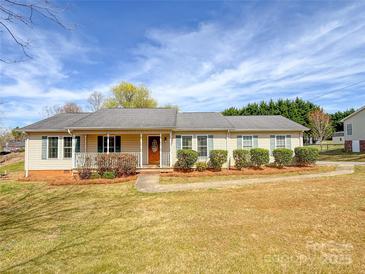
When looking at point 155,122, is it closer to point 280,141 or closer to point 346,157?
point 280,141

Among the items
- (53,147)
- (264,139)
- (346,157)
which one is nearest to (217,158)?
(264,139)

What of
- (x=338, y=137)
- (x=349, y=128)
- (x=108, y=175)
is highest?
(x=349, y=128)

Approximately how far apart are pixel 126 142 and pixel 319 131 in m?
29.0

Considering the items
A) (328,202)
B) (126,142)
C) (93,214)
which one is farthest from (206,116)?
(93,214)

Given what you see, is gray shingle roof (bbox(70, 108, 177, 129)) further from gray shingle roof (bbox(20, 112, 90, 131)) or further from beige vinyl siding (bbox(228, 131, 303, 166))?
beige vinyl siding (bbox(228, 131, 303, 166))

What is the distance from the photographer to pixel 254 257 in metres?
4.09

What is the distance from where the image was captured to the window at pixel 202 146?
52.2ft

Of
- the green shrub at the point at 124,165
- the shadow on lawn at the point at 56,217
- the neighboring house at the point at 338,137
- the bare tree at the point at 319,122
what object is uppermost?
the bare tree at the point at 319,122

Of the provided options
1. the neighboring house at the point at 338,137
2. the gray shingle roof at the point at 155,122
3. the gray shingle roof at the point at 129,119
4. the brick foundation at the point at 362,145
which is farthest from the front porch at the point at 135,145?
the neighboring house at the point at 338,137

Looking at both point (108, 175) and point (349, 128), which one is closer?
point (108, 175)

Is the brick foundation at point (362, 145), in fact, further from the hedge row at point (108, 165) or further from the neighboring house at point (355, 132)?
the hedge row at point (108, 165)

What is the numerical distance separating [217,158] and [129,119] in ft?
22.4

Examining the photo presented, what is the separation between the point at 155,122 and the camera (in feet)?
50.1

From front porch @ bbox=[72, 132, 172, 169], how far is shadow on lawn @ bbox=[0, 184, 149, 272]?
5342 millimetres
